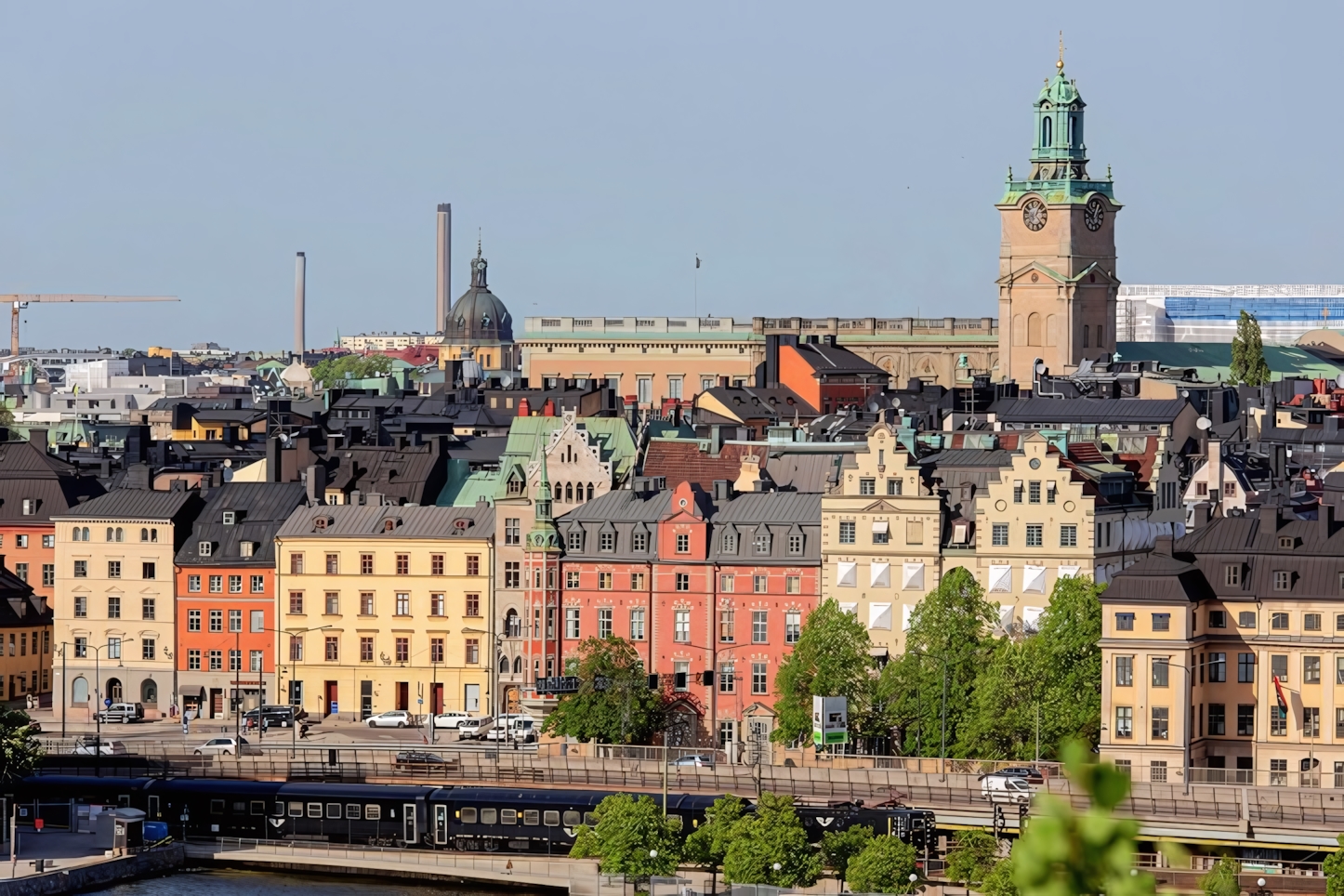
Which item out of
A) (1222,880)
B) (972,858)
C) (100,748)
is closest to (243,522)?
(100,748)

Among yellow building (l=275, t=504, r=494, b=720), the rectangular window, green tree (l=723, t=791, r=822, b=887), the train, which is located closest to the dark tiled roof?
yellow building (l=275, t=504, r=494, b=720)

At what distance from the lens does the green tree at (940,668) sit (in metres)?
97.9

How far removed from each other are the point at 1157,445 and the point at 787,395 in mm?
56274

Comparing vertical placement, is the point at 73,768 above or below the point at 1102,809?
below

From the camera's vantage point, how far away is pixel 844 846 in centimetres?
8231

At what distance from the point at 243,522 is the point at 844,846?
161ft

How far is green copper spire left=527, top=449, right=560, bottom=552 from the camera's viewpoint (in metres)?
115

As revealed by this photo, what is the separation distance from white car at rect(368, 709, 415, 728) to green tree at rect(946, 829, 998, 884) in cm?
3848

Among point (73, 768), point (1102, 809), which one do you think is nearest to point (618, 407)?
point (73, 768)

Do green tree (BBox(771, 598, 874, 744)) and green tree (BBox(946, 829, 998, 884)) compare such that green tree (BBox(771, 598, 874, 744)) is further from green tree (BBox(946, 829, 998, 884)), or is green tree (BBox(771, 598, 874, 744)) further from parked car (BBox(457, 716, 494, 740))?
green tree (BBox(946, 829, 998, 884))

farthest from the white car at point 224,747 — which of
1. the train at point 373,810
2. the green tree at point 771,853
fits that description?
the green tree at point 771,853

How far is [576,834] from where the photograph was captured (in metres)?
86.8

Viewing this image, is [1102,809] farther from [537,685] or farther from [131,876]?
[537,685]

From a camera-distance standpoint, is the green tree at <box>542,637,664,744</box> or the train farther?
the green tree at <box>542,637,664,744</box>
